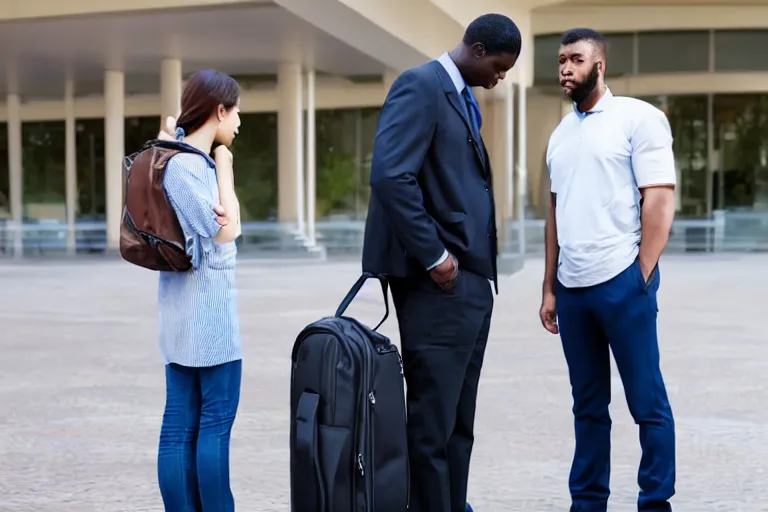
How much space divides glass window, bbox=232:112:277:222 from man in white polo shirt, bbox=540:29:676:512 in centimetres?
3134

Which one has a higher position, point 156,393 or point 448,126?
point 448,126

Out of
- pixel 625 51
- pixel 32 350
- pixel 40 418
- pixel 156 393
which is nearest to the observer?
pixel 40 418

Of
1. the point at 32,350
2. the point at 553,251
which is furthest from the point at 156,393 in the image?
the point at 553,251

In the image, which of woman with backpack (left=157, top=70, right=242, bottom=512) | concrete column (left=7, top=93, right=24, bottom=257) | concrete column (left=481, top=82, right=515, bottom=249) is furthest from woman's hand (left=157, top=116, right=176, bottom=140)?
concrete column (left=7, top=93, right=24, bottom=257)

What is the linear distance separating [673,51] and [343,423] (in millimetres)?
30330

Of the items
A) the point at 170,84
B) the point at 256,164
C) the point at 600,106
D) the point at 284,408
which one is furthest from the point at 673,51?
the point at 600,106

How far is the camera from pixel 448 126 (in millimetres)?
3879

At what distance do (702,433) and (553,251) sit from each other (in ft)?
7.64

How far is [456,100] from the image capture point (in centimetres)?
389

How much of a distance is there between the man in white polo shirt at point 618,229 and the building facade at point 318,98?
50.3ft

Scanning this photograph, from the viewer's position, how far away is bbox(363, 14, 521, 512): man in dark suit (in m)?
3.82

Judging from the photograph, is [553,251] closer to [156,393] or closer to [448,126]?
[448,126]

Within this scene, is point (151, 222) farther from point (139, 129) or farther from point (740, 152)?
point (139, 129)

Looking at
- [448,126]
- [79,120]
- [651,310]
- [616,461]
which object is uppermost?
[79,120]
